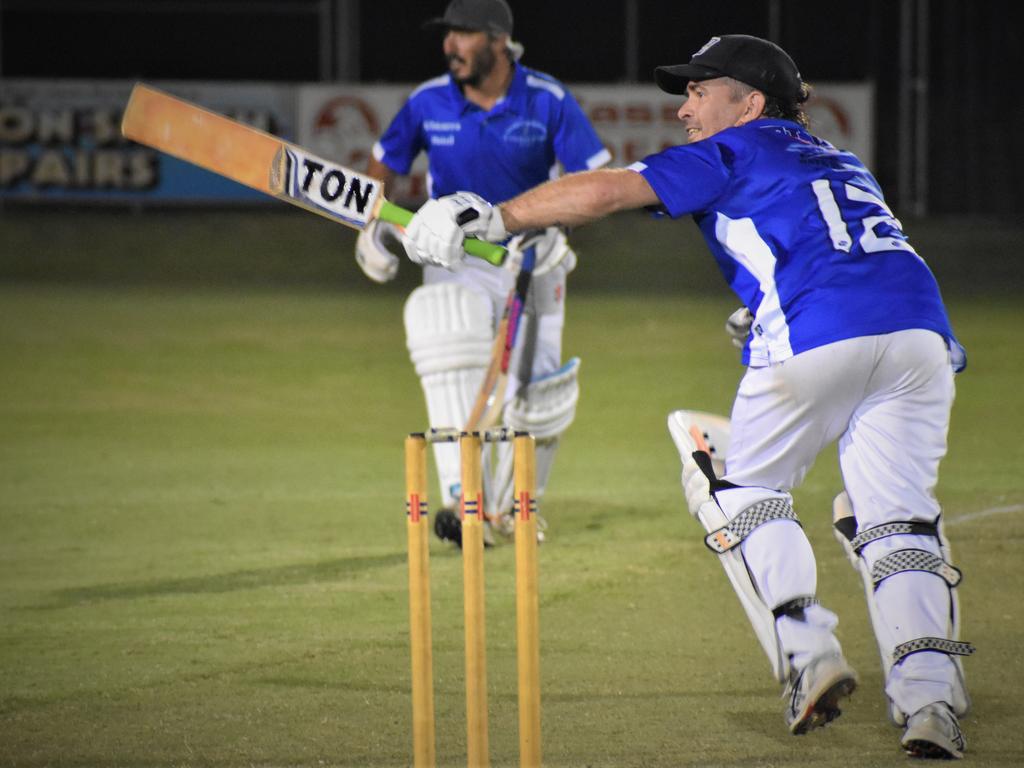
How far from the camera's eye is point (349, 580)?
626 cm

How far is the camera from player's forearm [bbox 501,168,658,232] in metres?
4.25

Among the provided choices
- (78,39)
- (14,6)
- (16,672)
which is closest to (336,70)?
(14,6)

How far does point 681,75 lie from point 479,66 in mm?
2651

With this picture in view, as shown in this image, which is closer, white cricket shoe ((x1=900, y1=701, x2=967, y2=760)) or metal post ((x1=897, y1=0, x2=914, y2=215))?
white cricket shoe ((x1=900, y1=701, x2=967, y2=760))

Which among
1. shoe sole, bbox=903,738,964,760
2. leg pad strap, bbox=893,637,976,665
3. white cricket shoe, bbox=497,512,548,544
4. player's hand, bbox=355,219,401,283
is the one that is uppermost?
player's hand, bbox=355,219,401,283

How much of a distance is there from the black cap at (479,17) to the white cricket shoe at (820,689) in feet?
12.2

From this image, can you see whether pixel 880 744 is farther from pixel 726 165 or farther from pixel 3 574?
pixel 3 574

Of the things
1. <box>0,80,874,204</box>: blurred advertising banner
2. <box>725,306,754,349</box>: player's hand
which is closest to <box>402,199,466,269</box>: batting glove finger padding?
<box>725,306,754,349</box>: player's hand

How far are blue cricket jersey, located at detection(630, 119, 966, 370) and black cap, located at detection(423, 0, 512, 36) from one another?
9.26 feet

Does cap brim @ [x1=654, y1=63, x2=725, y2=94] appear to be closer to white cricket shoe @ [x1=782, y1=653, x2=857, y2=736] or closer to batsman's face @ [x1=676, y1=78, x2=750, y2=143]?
batsman's face @ [x1=676, y1=78, x2=750, y2=143]

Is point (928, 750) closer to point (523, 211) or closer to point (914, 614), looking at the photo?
point (914, 614)

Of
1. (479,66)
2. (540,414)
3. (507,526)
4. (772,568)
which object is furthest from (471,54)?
(772,568)

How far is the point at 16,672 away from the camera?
5.03 metres

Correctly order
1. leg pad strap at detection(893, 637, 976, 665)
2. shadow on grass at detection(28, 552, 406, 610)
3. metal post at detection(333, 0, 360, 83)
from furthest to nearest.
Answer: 1. metal post at detection(333, 0, 360, 83)
2. shadow on grass at detection(28, 552, 406, 610)
3. leg pad strap at detection(893, 637, 976, 665)
